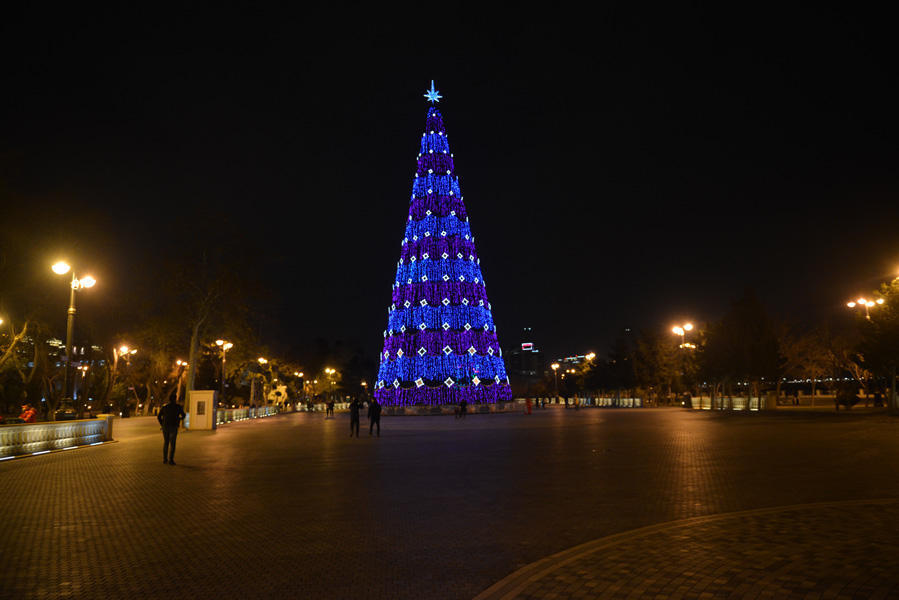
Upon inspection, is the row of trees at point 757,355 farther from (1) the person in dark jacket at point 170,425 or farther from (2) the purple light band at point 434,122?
(1) the person in dark jacket at point 170,425

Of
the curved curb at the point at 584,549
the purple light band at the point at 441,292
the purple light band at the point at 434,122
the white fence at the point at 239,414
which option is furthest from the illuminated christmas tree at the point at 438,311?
the curved curb at the point at 584,549

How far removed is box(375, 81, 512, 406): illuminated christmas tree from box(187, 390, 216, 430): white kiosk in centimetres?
1969

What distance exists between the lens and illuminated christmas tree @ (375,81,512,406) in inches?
2108

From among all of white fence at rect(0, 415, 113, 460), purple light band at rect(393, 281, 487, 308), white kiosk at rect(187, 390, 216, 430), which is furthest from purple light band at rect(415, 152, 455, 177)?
white fence at rect(0, 415, 113, 460)

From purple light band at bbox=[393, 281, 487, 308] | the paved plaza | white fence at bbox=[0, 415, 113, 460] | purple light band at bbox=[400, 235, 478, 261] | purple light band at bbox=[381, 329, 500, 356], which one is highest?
purple light band at bbox=[400, 235, 478, 261]

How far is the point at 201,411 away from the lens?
36531 millimetres

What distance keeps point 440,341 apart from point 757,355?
22930mm

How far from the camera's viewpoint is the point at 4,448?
20.5m

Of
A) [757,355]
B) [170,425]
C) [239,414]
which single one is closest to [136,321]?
[239,414]

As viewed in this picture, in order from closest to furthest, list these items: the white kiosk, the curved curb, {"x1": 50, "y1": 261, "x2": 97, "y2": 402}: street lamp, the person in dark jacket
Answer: the curved curb < the person in dark jacket < {"x1": 50, "y1": 261, "x2": 97, "y2": 402}: street lamp < the white kiosk

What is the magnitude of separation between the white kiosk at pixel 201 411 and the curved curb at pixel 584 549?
31.6 metres

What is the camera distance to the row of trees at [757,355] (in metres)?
37.5

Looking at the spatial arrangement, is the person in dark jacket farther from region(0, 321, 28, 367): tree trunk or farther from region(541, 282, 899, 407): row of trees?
region(541, 282, 899, 407): row of trees

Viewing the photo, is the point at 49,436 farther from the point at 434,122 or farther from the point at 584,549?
the point at 434,122
